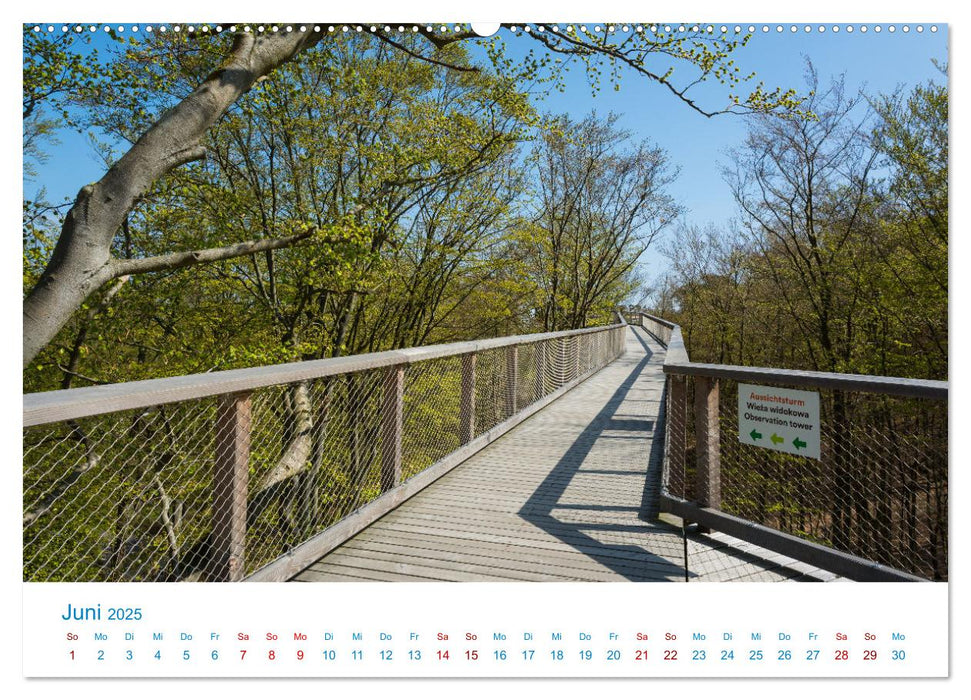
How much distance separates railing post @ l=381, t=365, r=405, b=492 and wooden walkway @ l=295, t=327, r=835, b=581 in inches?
8.9

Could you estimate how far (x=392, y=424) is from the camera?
3.62m

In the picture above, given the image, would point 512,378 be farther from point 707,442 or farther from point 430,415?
point 707,442

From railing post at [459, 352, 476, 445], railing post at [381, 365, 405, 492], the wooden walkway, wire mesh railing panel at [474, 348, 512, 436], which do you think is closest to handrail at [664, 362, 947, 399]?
the wooden walkway

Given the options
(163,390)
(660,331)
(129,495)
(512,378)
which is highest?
(660,331)

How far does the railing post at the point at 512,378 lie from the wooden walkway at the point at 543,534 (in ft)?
3.69

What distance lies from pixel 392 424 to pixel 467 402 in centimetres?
161

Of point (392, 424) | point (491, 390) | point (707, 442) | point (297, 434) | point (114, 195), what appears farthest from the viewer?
point (491, 390)

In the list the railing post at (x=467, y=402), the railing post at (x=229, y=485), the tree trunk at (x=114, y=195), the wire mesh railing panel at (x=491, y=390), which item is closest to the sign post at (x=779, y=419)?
the railing post at (x=229, y=485)

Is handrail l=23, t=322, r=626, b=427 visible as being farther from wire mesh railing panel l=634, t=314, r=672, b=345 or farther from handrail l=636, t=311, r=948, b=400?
wire mesh railing panel l=634, t=314, r=672, b=345

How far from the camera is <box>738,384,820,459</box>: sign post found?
2.54 m

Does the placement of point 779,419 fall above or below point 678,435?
above

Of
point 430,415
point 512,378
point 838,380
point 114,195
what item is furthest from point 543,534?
point 114,195

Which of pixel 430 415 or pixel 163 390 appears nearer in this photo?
pixel 163 390

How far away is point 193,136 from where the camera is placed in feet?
17.0
